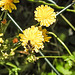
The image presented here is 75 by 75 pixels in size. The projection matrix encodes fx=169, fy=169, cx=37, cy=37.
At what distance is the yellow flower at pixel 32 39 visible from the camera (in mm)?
764

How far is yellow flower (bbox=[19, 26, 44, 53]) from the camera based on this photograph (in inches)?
30.1

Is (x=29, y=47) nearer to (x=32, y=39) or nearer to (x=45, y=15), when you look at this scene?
(x=32, y=39)

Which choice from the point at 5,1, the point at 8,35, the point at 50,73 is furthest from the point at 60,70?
the point at 5,1

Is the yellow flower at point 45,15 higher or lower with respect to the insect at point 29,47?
higher

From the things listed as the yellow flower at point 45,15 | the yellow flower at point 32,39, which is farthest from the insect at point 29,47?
the yellow flower at point 45,15

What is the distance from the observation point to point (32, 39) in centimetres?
77

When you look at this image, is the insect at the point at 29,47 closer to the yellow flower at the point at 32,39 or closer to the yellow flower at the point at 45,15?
the yellow flower at the point at 32,39

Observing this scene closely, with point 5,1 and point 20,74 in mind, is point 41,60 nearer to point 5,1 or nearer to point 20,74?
point 20,74

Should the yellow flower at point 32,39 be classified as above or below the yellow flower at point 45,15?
below

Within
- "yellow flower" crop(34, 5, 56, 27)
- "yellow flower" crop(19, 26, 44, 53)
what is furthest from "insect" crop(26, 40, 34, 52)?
"yellow flower" crop(34, 5, 56, 27)

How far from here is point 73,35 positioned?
131 centimetres

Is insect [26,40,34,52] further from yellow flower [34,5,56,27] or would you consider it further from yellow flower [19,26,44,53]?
yellow flower [34,5,56,27]

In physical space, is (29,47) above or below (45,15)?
below

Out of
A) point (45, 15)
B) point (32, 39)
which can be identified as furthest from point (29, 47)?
point (45, 15)
